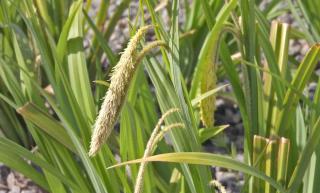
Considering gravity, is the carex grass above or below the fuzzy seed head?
below

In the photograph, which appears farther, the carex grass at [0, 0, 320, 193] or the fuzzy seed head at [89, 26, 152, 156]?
the carex grass at [0, 0, 320, 193]

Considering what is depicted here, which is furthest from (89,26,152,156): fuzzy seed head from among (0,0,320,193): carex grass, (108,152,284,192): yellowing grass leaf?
(108,152,284,192): yellowing grass leaf

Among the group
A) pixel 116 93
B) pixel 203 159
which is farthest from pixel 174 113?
pixel 116 93

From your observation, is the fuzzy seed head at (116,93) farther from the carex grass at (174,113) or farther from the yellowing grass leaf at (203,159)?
the yellowing grass leaf at (203,159)

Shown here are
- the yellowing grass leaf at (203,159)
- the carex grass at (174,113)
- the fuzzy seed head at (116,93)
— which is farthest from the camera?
the carex grass at (174,113)

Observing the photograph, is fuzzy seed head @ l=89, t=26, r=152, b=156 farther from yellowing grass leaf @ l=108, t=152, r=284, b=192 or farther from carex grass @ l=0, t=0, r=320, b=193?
yellowing grass leaf @ l=108, t=152, r=284, b=192

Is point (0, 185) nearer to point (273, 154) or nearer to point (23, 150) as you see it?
point (23, 150)

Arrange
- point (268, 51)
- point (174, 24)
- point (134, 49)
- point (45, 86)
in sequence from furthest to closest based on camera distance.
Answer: point (45, 86) < point (268, 51) < point (174, 24) < point (134, 49)

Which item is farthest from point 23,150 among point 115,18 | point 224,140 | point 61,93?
point 115,18

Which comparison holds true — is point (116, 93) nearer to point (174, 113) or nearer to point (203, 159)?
point (203, 159)

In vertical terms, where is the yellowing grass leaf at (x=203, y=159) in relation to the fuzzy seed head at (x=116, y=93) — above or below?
below

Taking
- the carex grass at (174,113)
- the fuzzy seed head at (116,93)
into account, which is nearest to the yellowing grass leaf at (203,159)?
the carex grass at (174,113)
